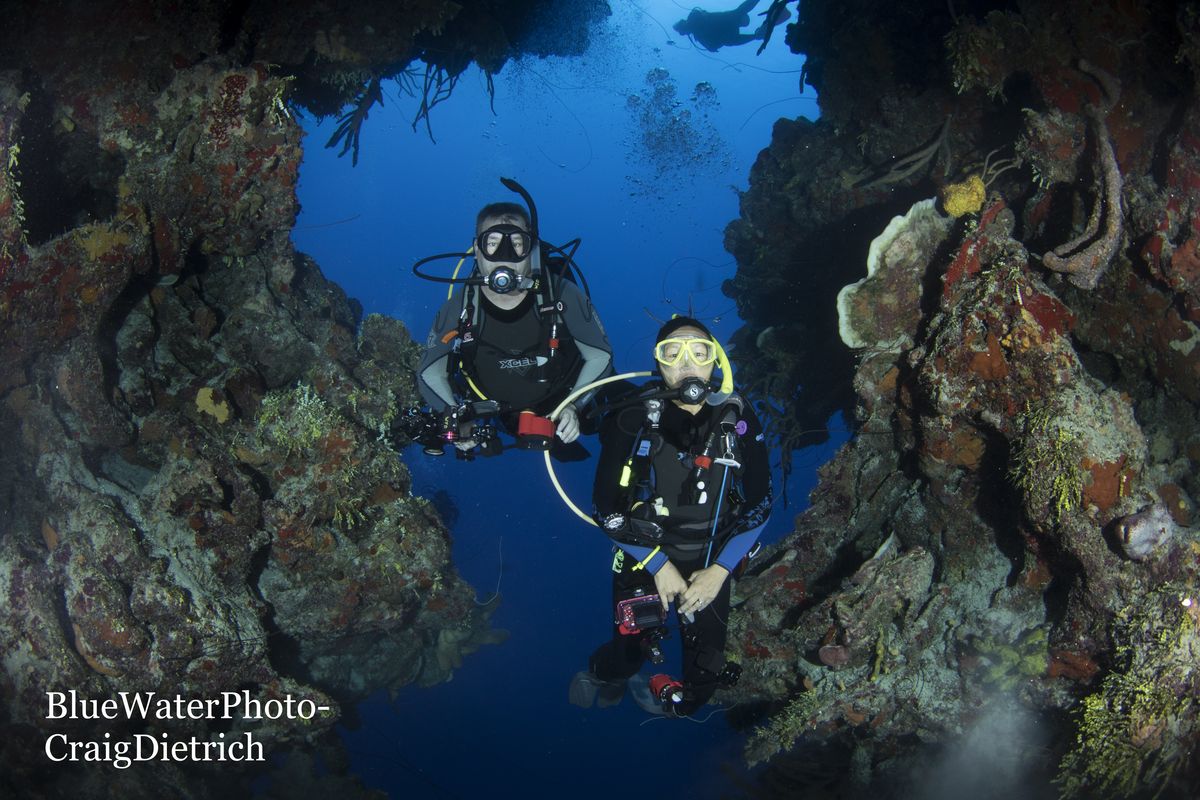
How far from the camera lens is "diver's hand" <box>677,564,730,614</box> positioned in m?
4.42

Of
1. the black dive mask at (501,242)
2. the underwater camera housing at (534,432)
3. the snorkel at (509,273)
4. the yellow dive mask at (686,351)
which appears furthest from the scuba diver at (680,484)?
the black dive mask at (501,242)

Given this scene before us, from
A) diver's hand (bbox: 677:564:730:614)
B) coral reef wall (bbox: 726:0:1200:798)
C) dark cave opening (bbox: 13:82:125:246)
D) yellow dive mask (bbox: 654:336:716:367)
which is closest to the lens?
coral reef wall (bbox: 726:0:1200:798)

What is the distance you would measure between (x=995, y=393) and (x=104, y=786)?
794 cm

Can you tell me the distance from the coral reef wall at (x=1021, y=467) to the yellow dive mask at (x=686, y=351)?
1396 mm

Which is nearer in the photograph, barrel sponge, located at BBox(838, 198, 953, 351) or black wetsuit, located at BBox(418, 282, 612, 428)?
barrel sponge, located at BBox(838, 198, 953, 351)

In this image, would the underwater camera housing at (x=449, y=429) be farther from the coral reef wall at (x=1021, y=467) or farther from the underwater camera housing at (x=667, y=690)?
the coral reef wall at (x=1021, y=467)

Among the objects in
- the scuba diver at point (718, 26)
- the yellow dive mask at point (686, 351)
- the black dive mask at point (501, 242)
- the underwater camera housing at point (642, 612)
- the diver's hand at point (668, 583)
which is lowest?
the underwater camera housing at point (642, 612)

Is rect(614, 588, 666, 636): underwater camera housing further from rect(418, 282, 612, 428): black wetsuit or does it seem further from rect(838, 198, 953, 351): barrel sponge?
rect(838, 198, 953, 351): barrel sponge

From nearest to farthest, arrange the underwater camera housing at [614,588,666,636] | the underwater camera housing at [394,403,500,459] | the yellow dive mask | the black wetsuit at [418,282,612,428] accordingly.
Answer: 1. the yellow dive mask
2. the underwater camera housing at [614,588,666,636]
3. the underwater camera housing at [394,403,500,459]
4. the black wetsuit at [418,282,612,428]

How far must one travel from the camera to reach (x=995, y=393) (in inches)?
156

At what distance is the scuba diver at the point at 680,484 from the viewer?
4.35 meters

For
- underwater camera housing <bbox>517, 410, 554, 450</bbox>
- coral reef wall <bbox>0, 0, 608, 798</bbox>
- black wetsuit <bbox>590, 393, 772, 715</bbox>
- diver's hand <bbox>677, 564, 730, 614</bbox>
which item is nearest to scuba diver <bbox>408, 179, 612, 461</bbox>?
underwater camera housing <bbox>517, 410, 554, 450</bbox>

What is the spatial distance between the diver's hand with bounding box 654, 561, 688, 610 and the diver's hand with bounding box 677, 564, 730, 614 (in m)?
0.06

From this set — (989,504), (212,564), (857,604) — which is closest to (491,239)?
(212,564)
